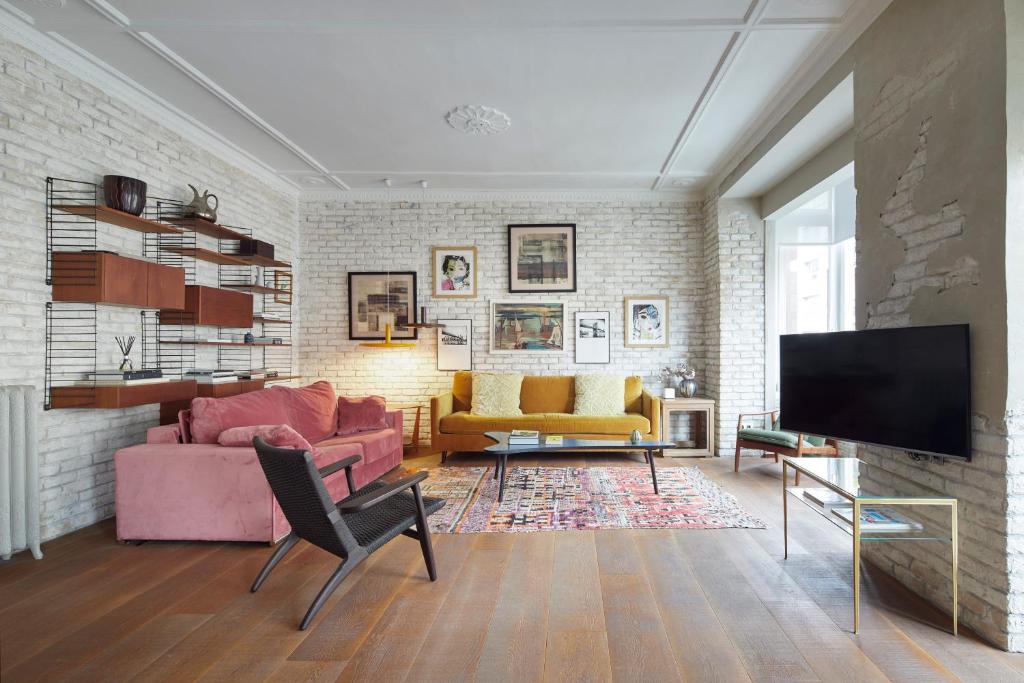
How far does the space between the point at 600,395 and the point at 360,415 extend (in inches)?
107

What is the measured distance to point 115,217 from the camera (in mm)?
3668

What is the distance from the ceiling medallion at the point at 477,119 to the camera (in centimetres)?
430

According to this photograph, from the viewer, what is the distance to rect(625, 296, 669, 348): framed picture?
654 cm

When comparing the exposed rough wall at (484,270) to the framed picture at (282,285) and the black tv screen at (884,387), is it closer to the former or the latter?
the framed picture at (282,285)

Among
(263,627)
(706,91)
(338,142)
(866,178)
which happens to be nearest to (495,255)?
(338,142)

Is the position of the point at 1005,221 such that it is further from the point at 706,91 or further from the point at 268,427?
the point at 268,427

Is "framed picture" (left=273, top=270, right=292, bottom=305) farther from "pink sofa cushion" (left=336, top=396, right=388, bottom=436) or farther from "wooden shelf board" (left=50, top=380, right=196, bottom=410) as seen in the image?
"wooden shelf board" (left=50, top=380, right=196, bottom=410)

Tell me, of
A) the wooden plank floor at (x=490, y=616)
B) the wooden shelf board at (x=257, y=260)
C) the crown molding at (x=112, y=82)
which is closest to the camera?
the wooden plank floor at (x=490, y=616)

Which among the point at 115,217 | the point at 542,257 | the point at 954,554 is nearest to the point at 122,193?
the point at 115,217

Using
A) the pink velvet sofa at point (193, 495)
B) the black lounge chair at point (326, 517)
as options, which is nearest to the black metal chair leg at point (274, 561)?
the black lounge chair at point (326, 517)

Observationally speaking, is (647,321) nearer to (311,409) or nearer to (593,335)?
(593,335)

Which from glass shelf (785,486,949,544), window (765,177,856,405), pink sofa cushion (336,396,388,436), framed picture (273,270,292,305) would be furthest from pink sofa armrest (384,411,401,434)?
window (765,177,856,405)

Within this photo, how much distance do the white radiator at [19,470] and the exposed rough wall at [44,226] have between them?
0.31 metres

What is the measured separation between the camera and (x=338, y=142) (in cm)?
503
